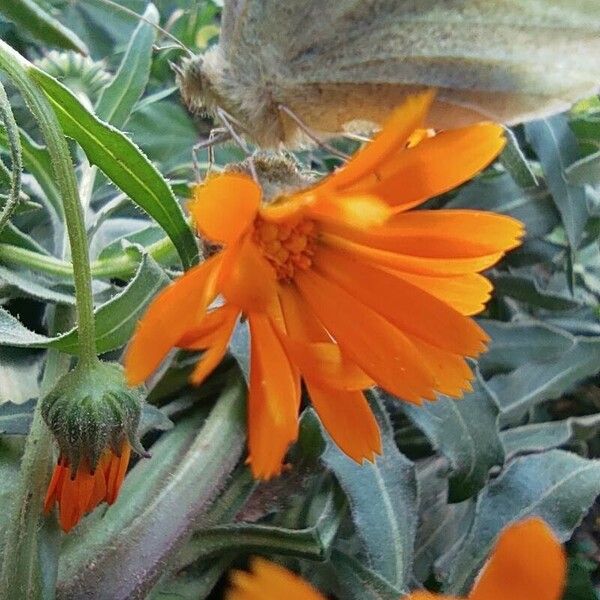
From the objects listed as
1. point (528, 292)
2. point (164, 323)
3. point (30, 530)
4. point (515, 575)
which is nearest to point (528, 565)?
point (515, 575)

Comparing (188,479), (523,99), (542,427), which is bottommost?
(542,427)

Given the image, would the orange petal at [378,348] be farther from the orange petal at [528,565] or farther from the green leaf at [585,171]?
the green leaf at [585,171]

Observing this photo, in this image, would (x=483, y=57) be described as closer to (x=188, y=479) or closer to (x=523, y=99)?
(x=523, y=99)

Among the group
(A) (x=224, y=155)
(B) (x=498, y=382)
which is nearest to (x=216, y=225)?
(B) (x=498, y=382)

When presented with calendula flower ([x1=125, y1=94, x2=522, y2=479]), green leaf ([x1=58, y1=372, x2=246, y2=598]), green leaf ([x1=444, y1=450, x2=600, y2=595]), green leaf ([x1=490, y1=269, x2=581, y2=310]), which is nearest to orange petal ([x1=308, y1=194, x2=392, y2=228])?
calendula flower ([x1=125, y1=94, x2=522, y2=479])

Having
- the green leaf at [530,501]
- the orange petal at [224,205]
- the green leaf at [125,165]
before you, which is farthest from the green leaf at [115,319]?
the green leaf at [530,501]

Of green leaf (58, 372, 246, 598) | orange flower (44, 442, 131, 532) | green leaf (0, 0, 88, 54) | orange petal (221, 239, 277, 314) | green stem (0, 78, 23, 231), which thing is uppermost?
green leaf (0, 0, 88, 54)

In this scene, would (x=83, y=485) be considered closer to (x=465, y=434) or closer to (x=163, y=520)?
(x=163, y=520)

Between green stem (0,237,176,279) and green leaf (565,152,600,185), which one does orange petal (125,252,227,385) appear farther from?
green leaf (565,152,600,185)
